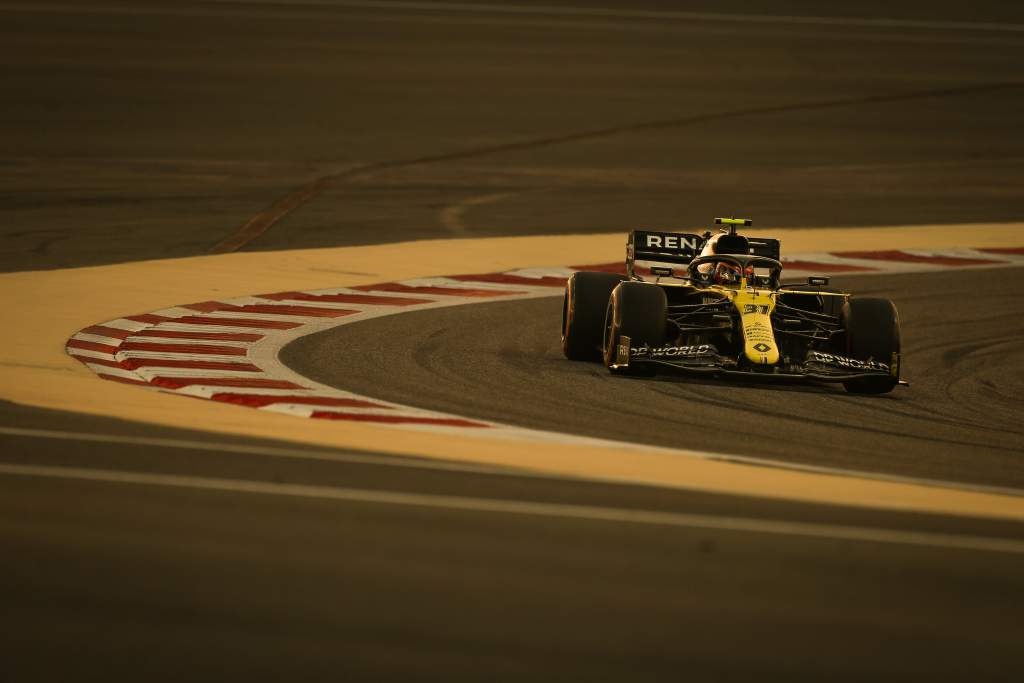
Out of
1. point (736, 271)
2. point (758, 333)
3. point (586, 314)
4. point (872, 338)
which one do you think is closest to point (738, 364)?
point (758, 333)

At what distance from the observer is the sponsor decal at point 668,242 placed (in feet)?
46.0

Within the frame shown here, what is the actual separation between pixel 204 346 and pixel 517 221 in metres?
8.18

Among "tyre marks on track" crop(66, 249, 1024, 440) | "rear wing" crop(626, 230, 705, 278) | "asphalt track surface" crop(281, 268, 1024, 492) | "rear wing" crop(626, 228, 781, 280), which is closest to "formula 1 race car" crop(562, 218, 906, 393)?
"asphalt track surface" crop(281, 268, 1024, 492)

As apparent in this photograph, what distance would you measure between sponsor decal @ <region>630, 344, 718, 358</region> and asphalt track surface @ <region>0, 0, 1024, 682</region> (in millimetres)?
206

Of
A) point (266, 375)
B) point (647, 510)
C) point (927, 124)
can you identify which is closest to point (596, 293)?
point (266, 375)

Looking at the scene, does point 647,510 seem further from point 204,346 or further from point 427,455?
point 204,346

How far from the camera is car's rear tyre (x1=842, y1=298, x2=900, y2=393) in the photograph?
12.3m

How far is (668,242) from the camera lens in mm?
14039

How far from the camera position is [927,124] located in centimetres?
2820

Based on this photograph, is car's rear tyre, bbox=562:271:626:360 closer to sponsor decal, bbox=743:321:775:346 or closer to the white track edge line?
sponsor decal, bbox=743:321:775:346

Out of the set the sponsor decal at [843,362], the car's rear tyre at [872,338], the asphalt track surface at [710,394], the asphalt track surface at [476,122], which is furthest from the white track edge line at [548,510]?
the asphalt track surface at [476,122]

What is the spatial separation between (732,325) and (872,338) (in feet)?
3.11

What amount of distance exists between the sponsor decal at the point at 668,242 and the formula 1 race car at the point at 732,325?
1.67 feet

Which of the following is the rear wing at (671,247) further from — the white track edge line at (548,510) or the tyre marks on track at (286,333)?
the white track edge line at (548,510)
